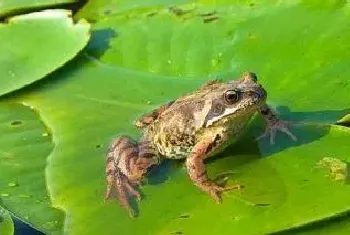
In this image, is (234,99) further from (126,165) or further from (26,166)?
(26,166)

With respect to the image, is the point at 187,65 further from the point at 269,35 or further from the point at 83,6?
the point at 83,6

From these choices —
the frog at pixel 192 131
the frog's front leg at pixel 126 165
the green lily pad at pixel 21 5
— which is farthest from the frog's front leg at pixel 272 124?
the green lily pad at pixel 21 5

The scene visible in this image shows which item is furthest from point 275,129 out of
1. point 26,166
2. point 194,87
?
point 26,166

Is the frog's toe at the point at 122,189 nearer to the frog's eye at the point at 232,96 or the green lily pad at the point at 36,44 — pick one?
the frog's eye at the point at 232,96

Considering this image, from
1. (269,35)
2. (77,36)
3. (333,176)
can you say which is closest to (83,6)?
(77,36)

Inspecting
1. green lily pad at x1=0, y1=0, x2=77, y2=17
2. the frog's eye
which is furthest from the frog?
green lily pad at x1=0, y1=0, x2=77, y2=17
